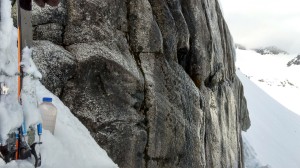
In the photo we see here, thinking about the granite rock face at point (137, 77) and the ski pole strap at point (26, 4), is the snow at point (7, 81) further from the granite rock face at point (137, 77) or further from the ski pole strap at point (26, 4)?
the granite rock face at point (137, 77)

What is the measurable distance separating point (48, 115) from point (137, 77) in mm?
3689

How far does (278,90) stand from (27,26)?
129m

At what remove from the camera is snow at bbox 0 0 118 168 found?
493 cm

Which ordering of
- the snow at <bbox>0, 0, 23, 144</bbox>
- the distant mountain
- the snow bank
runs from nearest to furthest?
the snow at <bbox>0, 0, 23, 144</bbox>, the snow bank, the distant mountain

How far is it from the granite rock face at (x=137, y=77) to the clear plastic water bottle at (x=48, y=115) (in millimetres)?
2216

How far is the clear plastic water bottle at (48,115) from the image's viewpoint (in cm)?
618

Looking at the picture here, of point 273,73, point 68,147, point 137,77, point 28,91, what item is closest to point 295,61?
point 273,73

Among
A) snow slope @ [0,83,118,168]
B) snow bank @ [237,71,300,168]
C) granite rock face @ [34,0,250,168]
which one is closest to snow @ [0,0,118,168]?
snow slope @ [0,83,118,168]

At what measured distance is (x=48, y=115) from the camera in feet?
20.5

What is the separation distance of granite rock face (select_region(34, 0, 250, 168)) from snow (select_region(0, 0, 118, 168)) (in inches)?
49.8

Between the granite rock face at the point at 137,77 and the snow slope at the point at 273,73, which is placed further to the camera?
the snow slope at the point at 273,73

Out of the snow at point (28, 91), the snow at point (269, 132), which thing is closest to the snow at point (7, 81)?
the snow at point (28, 91)

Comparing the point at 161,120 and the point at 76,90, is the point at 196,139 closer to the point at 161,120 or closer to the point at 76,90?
the point at 161,120

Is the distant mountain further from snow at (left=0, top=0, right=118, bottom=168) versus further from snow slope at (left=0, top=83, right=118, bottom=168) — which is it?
snow at (left=0, top=0, right=118, bottom=168)
